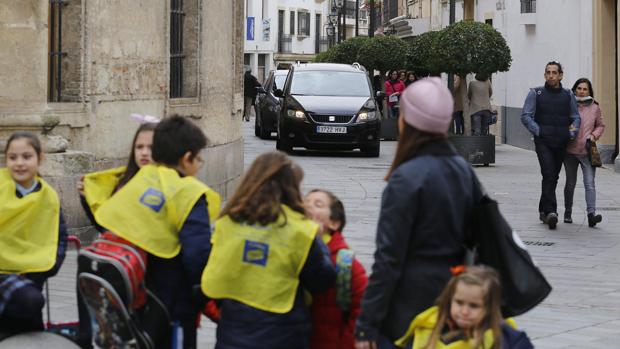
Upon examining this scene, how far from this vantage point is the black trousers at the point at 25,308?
6.34m

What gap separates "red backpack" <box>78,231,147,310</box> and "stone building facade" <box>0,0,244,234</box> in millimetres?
5498

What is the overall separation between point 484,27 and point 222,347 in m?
20.2

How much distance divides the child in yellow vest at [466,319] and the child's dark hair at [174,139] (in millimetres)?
1365

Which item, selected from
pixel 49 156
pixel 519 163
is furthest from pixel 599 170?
pixel 49 156

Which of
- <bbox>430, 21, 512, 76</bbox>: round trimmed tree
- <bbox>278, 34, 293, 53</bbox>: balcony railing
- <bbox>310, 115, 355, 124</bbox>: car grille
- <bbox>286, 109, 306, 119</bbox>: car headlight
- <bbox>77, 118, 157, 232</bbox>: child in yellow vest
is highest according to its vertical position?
<bbox>278, 34, 293, 53</bbox>: balcony railing

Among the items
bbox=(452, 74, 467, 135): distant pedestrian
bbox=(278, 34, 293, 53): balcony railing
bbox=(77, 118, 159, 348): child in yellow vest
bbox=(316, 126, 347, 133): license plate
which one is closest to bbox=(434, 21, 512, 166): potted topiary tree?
bbox=(452, 74, 467, 135): distant pedestrian

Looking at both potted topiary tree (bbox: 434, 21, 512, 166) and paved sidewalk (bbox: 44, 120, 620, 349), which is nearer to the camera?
paved sidewalk (bbox: 44, 120, 620, 349)

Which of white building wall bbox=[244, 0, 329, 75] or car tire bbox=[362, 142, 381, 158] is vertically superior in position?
white building wall bbox=[244, 0, 329, 75]

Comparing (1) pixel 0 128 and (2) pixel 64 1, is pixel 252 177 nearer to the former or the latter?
(1) pixel 0 128

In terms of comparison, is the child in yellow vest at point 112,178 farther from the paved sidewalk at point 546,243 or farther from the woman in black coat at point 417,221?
the paved sidewalk at point 546,243

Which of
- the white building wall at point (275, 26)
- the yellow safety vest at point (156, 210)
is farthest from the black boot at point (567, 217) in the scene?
the white building wall at point (275, 26)

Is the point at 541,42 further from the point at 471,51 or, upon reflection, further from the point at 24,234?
the point at 24,234

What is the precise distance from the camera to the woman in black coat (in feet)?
15.9

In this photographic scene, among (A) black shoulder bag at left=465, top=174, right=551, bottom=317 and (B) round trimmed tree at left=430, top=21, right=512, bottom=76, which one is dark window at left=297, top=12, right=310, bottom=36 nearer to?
(B) round trimmed tree at left=430, top=21, right=512, bottom=76
